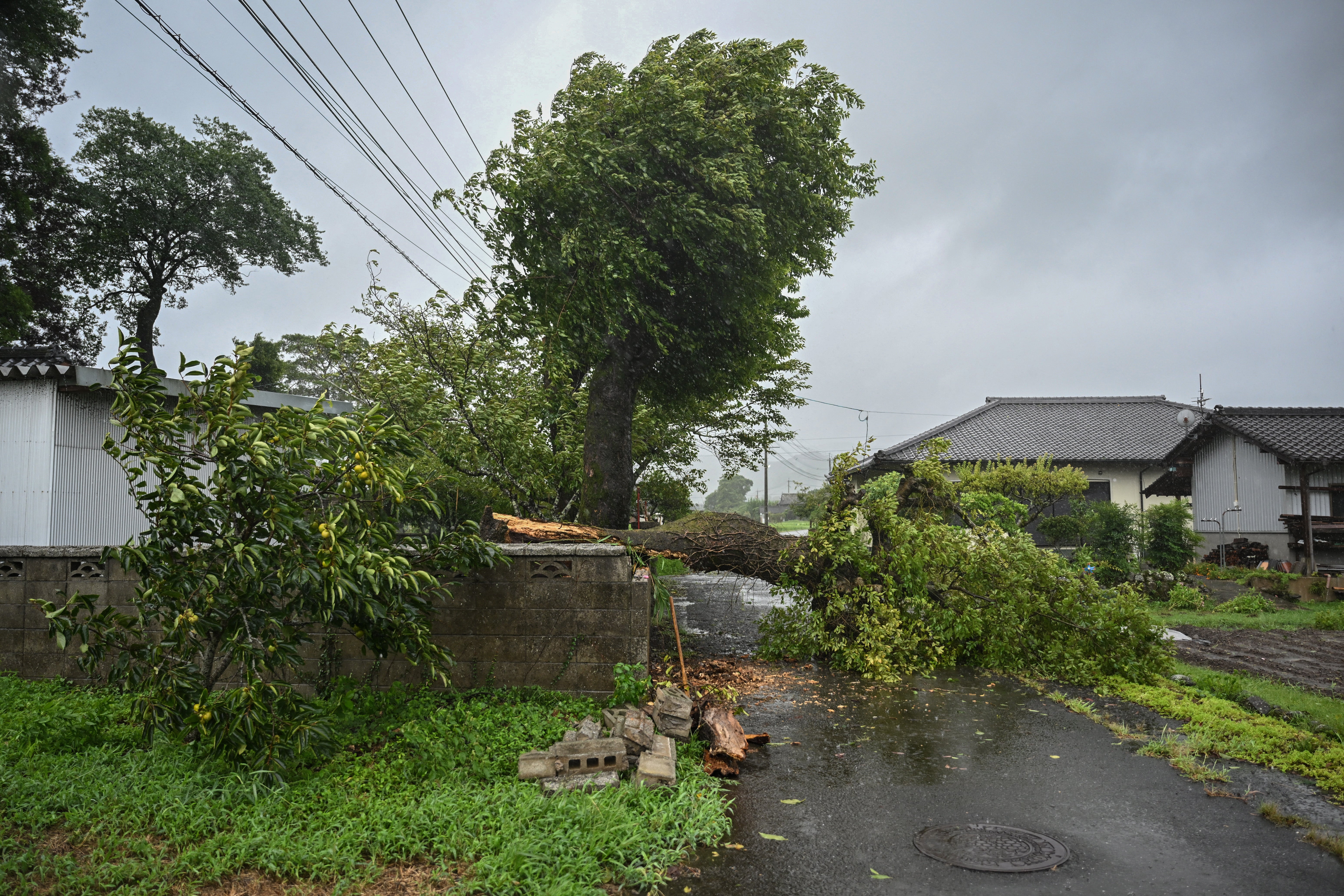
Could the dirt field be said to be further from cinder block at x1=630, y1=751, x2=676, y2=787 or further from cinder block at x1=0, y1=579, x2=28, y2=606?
cinder block at x1=0, y1=579, x2=28, y2=606

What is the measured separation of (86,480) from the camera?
34.1 feet

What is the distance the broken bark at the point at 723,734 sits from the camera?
487 centimetres

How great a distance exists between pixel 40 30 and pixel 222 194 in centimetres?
884

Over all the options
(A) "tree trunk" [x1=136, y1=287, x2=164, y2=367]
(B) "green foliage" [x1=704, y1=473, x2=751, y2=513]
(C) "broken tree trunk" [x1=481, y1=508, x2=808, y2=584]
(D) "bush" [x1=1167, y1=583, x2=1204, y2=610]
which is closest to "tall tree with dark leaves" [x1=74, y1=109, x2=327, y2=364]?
(A) "tree trunk" [x1=136, y1=287, x2=164, y2=367]

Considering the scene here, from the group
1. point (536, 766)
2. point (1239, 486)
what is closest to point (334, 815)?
point (536, 766)

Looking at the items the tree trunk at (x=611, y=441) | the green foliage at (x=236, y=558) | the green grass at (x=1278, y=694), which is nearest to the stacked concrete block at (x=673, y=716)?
the green foliage at (x=236, y=558)

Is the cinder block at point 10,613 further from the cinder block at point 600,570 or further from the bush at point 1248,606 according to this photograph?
the bush at point 1248,606

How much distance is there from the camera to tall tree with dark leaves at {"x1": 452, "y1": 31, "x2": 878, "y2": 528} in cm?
Answer: 965

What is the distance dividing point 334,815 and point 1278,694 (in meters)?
7.84

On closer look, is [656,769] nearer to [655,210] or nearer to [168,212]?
[655,210]

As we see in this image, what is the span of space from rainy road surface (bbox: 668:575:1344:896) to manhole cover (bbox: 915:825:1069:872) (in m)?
0.06

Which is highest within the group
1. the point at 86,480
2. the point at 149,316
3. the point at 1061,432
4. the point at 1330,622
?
A: the point at 149,316

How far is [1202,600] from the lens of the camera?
12734 millimetres

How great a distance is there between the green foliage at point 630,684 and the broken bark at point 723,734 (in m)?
0.54
